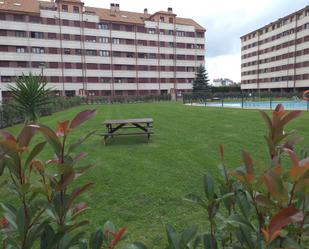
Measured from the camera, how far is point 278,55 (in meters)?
69.2

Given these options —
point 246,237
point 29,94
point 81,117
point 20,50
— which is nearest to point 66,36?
point 20,50

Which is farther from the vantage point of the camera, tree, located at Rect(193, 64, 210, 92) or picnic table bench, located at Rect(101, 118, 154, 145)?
tree, located at Rect(193, 64, 210, 92)

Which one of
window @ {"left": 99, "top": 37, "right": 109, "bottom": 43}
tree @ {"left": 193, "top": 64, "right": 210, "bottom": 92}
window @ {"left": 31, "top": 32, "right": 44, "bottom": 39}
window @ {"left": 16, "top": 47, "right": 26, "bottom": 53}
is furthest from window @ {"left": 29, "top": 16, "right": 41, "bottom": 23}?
tree @ {"left": 193, "top": 64, "right": 210, "bottom": 92}

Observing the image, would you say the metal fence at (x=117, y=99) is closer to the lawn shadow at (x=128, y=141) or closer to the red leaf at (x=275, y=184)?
the lawn shadow at (x=128, y=141)

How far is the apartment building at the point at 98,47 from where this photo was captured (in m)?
53.0

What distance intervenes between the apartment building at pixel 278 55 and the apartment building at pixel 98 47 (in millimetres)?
16514

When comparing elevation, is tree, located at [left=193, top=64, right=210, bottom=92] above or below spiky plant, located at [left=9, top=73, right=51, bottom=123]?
above

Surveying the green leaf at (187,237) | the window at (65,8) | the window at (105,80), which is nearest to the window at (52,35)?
the window at (65,8)

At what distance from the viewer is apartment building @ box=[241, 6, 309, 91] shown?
6062 centimetres

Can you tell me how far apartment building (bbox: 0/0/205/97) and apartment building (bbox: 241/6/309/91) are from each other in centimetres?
1651

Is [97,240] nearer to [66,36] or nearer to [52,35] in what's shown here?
[52,35]

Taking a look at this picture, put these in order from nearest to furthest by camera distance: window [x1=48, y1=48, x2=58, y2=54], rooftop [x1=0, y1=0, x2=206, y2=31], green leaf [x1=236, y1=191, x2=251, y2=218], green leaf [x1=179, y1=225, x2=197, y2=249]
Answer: green leaf [x1=179, y1=225, x2=197, y2=249]
green leaf [x1=236, y1=191, x2=251, y2=218]
rooftop [x1=0, y1=0, x2=206, y2=31]
window [x1=48, y1=48, x2=58, y2=54]

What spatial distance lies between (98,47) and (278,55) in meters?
41.3

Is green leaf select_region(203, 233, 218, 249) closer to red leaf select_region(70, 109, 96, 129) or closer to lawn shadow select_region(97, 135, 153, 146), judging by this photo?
red leaf select_region(70, 109, 96, 129)
